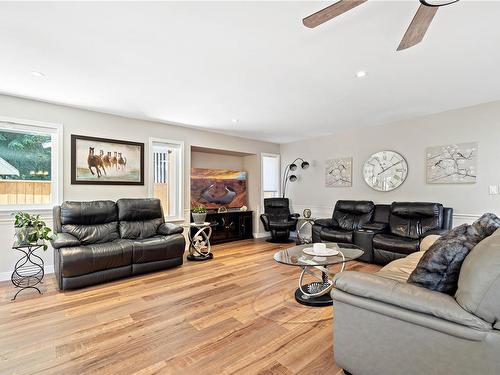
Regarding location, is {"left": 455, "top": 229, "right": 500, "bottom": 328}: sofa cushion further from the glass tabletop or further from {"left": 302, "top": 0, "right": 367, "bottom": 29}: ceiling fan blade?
{"left": 302, "top": 0, "right": 367, "bottom": 29}: ceiling fan blade

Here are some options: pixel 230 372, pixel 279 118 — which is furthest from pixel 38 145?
pixel 230 372


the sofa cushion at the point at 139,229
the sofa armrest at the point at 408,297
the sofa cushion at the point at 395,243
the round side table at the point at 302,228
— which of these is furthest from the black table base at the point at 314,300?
the round side table at the point at 302,228

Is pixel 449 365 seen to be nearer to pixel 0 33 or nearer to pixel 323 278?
pixel 323 278

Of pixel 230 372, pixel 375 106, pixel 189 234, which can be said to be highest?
pixel 375 106

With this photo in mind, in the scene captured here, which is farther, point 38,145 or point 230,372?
point 38,145

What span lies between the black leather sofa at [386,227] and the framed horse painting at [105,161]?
3456 mm

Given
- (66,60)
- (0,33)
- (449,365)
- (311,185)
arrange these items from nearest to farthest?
(449,365), (0,33), (66,60), (311,185)

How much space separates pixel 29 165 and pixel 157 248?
2160 mm

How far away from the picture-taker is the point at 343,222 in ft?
16.0

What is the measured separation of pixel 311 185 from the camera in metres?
6.11

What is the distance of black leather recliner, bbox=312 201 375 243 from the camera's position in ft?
14.9

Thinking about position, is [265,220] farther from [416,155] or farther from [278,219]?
[416,155]

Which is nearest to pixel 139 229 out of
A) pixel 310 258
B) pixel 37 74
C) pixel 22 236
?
pixel 22 236

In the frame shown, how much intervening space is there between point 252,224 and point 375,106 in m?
3.76
